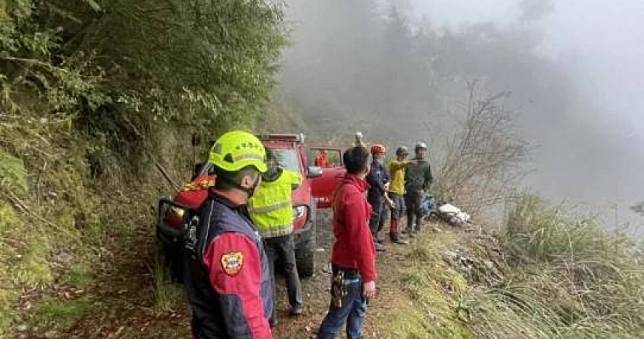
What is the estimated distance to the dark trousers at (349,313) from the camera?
3500 millimetres

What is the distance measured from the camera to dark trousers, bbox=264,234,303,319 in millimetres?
3938

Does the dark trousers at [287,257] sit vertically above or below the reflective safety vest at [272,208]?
below

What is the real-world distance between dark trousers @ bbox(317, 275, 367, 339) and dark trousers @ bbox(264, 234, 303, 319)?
22.3 inches

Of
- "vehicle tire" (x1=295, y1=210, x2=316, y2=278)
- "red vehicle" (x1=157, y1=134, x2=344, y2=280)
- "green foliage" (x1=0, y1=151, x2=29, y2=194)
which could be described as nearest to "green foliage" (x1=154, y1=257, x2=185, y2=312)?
"red vehicle" (x1=157, y1=134, x2=344, y2=280)

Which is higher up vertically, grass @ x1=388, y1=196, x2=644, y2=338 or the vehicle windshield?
the vehicle windshield

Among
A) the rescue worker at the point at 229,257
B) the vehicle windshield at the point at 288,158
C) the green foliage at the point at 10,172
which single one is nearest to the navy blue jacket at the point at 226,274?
the rescue worker at the point at 229,257

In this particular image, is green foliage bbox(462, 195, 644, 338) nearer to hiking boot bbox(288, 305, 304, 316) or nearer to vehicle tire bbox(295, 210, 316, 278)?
vehicle tire bbox(295, 210, 316, 278)

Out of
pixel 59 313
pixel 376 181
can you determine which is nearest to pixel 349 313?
pixel 59 313

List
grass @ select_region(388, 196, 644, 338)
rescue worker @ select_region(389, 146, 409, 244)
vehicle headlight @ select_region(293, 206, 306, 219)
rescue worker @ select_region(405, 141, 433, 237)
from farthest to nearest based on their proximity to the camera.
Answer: rescue worker @ select_region(405, 141, 433, 237), rescue worker @ select_region(389, 146, 409, 244), grass @ select_region(388, 196, 644, 338), vehicle headlight @ select_region(293, 206, 306, 219)

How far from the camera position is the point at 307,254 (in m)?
5.23

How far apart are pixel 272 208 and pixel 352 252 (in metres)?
0.82

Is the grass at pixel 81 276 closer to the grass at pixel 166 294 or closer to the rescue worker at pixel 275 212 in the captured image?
the grass at pixel 166 294

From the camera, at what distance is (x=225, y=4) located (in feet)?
18.5

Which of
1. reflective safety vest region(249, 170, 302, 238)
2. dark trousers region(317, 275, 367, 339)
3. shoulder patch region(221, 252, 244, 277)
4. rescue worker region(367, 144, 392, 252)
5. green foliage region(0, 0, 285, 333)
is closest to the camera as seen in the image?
shoulder patch region(221, 252, 244, 277)
